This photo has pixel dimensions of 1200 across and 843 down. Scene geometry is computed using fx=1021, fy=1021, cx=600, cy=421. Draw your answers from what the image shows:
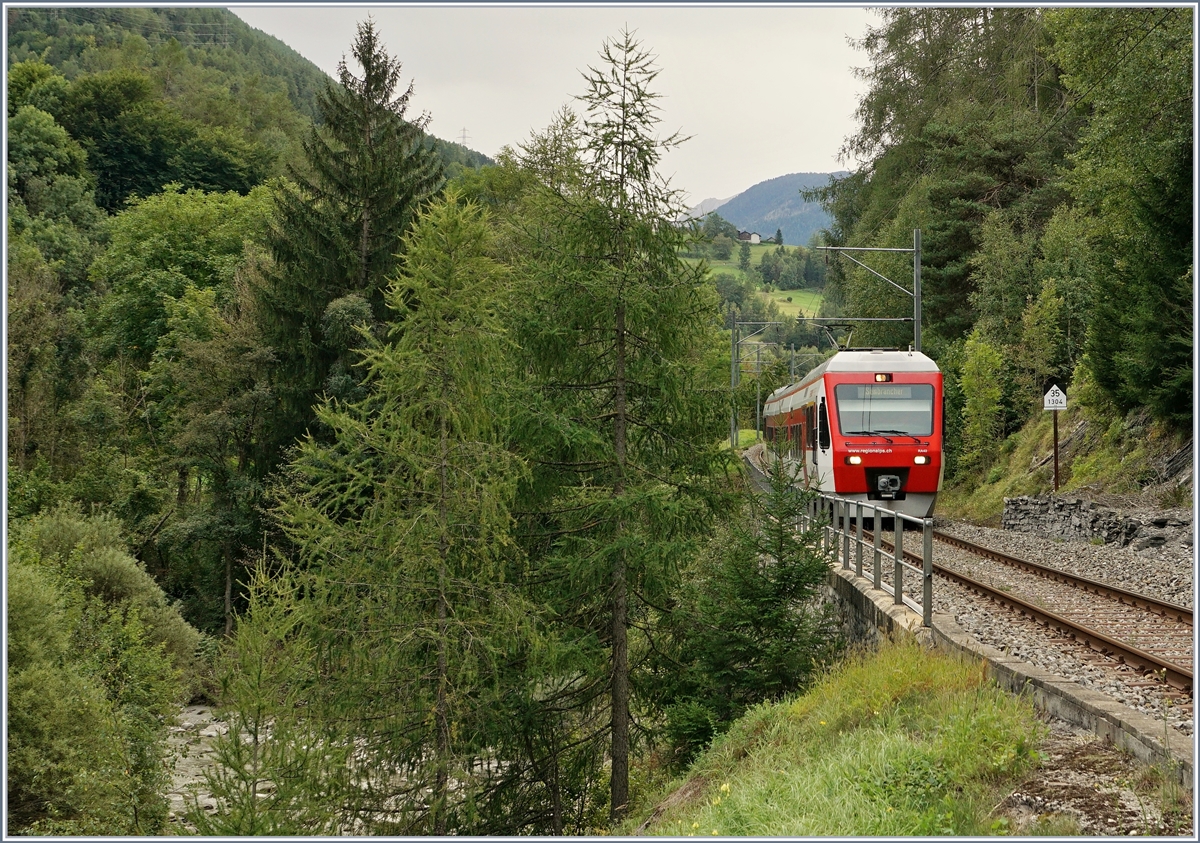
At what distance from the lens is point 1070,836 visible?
5.05 meters

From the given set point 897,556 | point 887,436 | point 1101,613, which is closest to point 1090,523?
point 887,436

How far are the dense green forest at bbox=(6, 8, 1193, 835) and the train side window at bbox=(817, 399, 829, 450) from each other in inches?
→ 63.1

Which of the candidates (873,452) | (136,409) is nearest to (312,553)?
(873,452)

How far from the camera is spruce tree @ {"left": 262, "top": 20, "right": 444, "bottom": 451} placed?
92.2 feet

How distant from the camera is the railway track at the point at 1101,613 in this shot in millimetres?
8927

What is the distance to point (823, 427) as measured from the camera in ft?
67.6

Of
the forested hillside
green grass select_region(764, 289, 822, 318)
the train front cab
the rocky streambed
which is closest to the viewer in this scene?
the rocky streambed

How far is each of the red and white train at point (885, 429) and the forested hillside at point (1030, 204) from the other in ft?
17.4

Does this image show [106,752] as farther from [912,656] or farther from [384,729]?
[912,656]

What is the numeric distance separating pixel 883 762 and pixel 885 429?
45.9 ft

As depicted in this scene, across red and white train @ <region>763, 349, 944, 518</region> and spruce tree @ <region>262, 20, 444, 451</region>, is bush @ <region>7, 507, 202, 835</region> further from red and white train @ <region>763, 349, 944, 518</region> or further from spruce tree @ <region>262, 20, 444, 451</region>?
red and white train @ <region>763, 349, 944, 518</region>

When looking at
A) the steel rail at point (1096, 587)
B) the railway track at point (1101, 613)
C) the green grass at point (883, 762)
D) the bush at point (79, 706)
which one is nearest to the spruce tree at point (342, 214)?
the bush at point (79, 706)

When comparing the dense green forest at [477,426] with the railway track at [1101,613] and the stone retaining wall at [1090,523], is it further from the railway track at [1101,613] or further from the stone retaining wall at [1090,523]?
the stone retaining wall at [1090,523]

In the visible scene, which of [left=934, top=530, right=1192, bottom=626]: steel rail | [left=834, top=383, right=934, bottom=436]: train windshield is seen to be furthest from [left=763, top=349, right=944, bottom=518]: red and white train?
[left=934, top=530, right=1192, bottom=626]: steel rail
